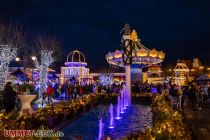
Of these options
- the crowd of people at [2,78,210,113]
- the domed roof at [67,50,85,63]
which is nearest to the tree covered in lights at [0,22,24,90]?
the crowd of people at [2,78,210,113]

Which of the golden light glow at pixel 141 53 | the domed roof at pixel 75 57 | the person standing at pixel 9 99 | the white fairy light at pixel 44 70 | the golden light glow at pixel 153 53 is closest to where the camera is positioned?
the person standing at pixel 9 99

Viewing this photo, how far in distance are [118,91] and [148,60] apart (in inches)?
223

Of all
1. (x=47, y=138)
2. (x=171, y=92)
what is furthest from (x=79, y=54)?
(x=47, y=138)

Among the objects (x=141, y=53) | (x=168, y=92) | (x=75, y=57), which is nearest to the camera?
(x=168, y=92)

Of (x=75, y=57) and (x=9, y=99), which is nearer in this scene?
(x=9, y=99)

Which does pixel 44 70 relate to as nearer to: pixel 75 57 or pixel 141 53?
pixel 141 53

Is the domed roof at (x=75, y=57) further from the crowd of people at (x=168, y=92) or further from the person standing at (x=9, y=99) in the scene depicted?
the person standing at (x=9, y=99)

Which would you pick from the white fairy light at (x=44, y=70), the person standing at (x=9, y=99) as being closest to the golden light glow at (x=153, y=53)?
the white fairy light at (x=44, y=70)

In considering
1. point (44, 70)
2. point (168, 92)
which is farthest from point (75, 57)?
point (168, 92)

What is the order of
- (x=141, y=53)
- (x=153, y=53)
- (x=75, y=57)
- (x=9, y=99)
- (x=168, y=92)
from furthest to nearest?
(x=75, y=57), (x=153, y=53), (x=141, y=53), (x=168, y=92), (x=9, y=99)

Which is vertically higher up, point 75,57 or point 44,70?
point 75,57

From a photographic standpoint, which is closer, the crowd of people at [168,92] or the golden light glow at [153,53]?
the crowd of people at [168,92]

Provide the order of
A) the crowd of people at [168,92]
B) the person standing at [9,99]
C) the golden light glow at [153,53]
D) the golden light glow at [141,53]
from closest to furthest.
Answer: the person standing at [9,99] → the crowd of people at [168,92] → the golden light glow at [141,53] → the golden light glow at [153,53]

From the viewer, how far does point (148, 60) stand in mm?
33625
